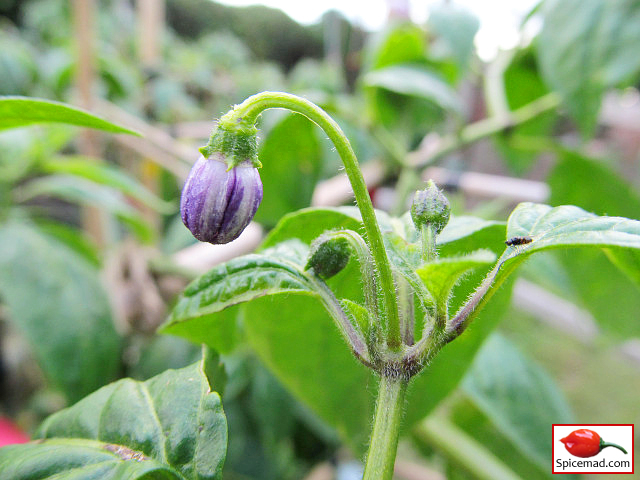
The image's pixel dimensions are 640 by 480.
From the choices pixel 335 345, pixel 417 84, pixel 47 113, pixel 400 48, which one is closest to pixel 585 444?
pixel 335 345

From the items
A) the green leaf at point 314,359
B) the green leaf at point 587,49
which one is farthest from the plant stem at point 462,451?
the green leaf at point 587,49

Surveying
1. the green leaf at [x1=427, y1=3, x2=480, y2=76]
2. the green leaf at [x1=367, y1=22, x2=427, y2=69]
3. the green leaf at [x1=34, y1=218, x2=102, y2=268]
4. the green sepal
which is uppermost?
the green leaf at [x1=367, y1=22, x2=427, y2=69]

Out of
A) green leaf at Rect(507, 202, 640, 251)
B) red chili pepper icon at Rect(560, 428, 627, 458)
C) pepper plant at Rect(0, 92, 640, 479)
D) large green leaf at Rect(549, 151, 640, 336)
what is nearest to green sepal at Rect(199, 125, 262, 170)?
pepper plant at Rect(0, 92, 640, 479)

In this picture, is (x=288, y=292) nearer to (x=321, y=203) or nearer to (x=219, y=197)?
(x=219, y=197)

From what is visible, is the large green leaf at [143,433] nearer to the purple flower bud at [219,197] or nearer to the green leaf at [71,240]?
the purple flower bud at [219,197]

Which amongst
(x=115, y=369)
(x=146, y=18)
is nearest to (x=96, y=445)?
(x=115, y=369)

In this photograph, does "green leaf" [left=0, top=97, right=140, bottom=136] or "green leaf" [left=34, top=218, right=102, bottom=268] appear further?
"green leaf" [left=34, top=218, right=102, bottom=268]

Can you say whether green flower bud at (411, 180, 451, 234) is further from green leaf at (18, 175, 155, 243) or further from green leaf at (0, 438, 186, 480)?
green leaf at (18, 175, 155, 243)
